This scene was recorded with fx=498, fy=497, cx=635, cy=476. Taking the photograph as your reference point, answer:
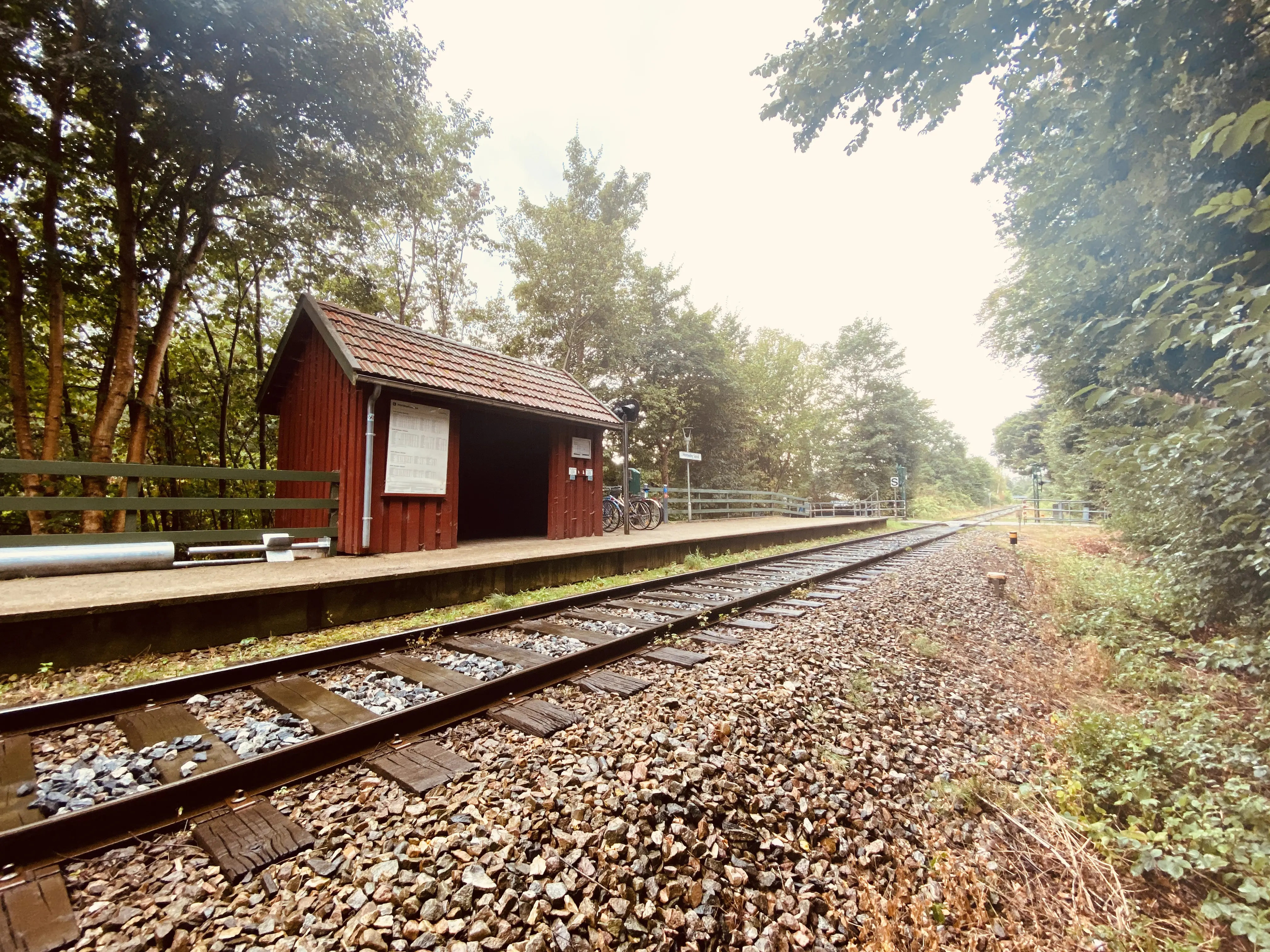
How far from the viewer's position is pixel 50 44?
712 cm

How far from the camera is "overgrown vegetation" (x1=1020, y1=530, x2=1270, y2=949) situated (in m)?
2.12

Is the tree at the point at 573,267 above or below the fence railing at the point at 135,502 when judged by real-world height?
above

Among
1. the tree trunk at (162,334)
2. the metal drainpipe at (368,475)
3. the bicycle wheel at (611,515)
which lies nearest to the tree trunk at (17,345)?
the tree trunk at (162,334)

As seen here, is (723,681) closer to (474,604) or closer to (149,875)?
(149,875)

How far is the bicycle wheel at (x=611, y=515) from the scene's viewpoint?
12008mm

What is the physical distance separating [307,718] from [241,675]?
0.94m

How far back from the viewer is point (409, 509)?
7246 millimetres

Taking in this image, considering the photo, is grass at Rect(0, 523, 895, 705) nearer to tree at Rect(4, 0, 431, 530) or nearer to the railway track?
the railway track

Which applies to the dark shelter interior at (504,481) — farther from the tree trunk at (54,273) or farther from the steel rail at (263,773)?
the steel rail at (263,773)

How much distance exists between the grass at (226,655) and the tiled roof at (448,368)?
3341 mm

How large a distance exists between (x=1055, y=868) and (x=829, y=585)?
5101 mm

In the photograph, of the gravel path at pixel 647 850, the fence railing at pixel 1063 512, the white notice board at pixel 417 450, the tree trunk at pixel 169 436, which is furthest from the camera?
the fence railing at pixel 1063 512

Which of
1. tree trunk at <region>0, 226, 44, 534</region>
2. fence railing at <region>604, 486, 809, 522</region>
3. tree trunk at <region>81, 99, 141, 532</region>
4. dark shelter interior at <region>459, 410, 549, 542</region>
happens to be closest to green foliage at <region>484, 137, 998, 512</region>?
fence railing at <region>604, 486, 809, 522</region>

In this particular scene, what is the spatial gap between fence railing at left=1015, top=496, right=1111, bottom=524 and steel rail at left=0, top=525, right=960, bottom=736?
71.3 ft
